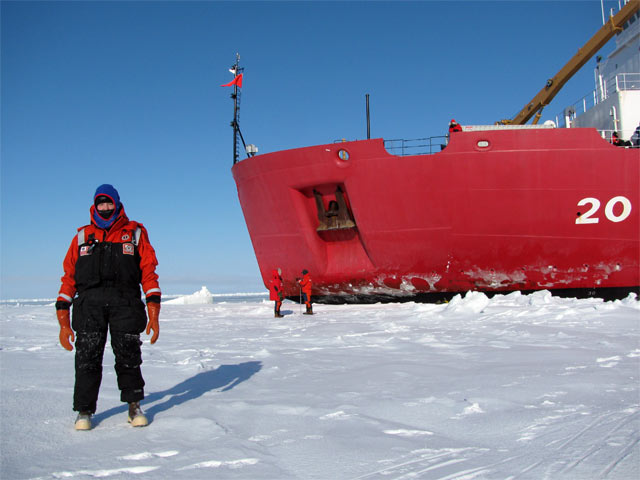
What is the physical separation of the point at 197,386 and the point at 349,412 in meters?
1.29

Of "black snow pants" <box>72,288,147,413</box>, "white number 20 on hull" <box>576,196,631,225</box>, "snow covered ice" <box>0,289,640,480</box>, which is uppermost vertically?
"white number 20 on hull" <box>576,196,631,225</box>

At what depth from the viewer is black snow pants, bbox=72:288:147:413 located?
254 centimetres

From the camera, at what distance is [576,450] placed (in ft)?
6.23

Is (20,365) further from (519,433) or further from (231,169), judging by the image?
(231,169)

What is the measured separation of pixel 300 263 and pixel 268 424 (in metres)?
9.98

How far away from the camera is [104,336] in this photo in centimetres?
262

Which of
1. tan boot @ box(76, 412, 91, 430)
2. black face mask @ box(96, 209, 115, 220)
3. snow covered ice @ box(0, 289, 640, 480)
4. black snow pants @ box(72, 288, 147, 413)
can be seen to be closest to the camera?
snow covered ice @ box(0, 289, 640, 480)

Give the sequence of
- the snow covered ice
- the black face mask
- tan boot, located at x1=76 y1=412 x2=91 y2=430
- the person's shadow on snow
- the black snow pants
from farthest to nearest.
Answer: the person's shadow on snow, the black face mask, the black snow pants, tan boot, located at x1=76 y1=412 x2=91 y2=430, the snow covered ice

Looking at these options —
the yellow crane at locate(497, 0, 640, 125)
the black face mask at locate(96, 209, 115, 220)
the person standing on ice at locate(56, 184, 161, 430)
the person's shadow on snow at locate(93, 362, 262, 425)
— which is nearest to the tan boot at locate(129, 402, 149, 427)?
the person standing on ice at locate(56, 184, 161, 430)

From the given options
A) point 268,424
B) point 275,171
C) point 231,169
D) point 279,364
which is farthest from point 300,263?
point 268,424

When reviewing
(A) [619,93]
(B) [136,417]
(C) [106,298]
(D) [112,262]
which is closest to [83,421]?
(B) [136,417]

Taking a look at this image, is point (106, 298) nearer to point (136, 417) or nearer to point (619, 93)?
point (136, 417)

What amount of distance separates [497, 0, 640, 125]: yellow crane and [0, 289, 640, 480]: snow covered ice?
13256 millimetres

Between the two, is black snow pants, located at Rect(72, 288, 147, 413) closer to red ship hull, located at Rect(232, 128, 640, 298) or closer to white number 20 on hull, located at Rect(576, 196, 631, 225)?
red ship hull, located at Rect(232, 128, 640, 298)
